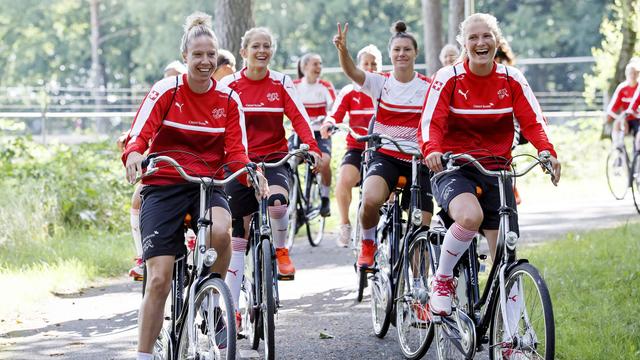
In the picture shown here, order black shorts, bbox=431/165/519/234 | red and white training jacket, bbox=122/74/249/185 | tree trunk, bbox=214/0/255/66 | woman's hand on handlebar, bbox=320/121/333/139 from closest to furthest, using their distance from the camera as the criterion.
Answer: red and white training jacket, bbox=122/74/249/185, black shorts, bbox=431/165/519/234, woman's hand on handlebar, bbox=320/121/333/139, tree trunk, bbox=214/0/255/66

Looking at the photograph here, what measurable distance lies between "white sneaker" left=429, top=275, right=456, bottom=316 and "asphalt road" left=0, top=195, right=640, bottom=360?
3.29ft

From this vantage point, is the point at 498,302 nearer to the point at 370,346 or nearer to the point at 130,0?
the point at 370,346

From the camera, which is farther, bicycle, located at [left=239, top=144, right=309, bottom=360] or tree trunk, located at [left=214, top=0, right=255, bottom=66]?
tree trunk, located at [left=214, top=0, right=255, bottom=66]

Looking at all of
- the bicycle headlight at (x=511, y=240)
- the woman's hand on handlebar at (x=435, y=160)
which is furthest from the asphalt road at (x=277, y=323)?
the bicycle headlight at (x=511, y=240)

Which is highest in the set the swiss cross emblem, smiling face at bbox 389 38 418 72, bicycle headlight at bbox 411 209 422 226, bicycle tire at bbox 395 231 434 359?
smiling face at bbox 389 38 418 72

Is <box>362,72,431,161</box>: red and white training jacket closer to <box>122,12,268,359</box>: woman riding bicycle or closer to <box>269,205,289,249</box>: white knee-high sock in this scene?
<box>269,205,289,249</box>: white knee-high sock

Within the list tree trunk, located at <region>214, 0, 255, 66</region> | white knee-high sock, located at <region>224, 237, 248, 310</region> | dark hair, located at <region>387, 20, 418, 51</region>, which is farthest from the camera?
tree trunk, located at <region>214, 0, 255, 66</region>

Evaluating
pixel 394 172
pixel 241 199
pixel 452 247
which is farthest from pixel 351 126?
pixel 452 247

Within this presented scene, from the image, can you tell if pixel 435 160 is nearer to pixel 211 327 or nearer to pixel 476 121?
pixel 476 121

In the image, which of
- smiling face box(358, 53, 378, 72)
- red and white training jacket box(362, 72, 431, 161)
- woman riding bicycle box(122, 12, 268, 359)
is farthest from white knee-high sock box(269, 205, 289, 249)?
smiling face box(358, 53, 378, 72)

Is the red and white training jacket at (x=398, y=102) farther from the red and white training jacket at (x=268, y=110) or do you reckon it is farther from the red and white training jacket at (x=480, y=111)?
the red and white training jacket at (x=480, y=111)

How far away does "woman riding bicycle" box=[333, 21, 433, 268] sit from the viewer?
8.13m

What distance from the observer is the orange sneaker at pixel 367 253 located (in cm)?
867

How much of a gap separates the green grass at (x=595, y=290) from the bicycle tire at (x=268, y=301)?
69.6 inches
